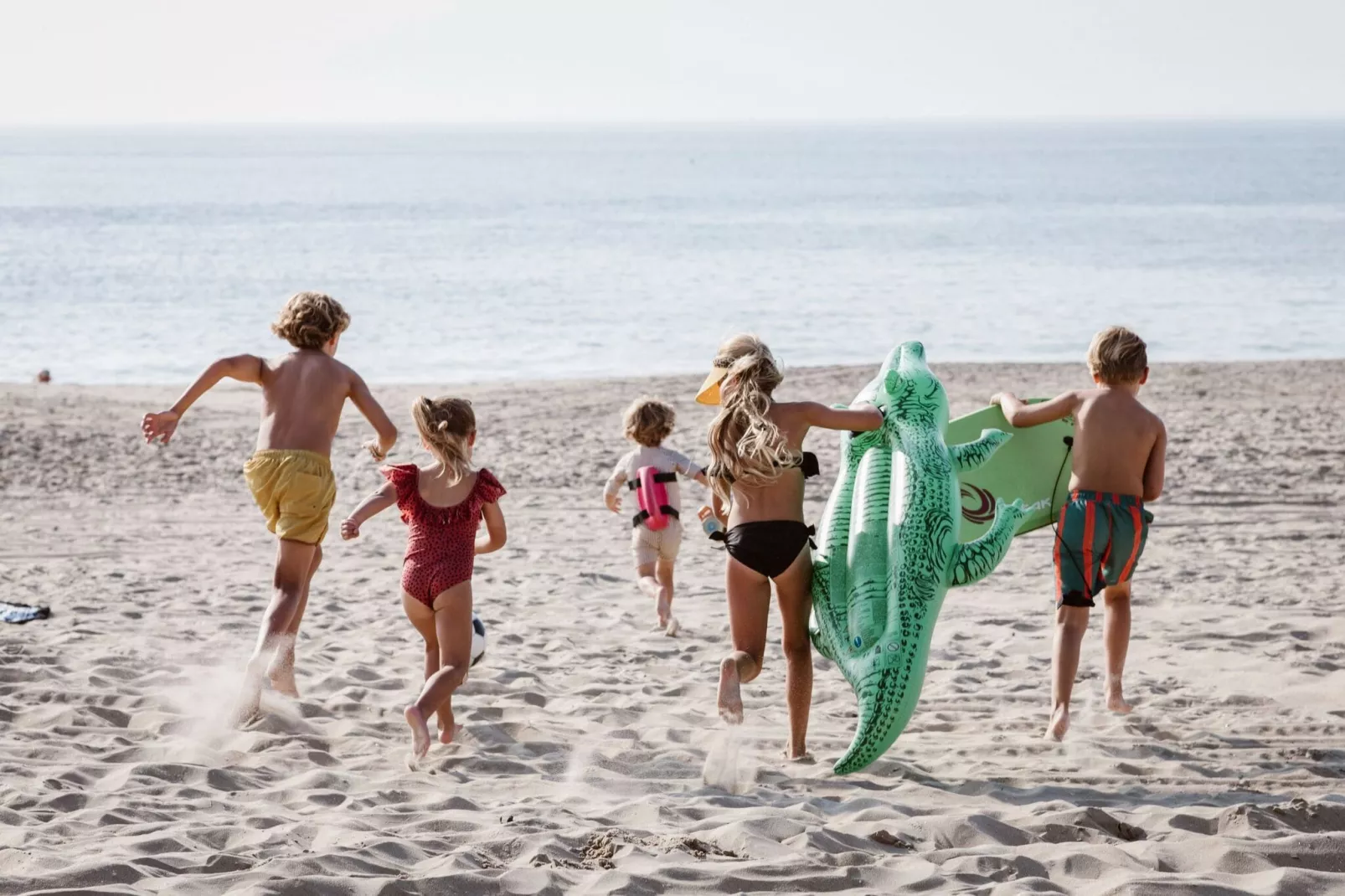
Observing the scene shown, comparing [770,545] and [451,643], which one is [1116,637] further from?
[451,643]

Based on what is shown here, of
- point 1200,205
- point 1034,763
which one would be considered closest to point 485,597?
point 1034,763

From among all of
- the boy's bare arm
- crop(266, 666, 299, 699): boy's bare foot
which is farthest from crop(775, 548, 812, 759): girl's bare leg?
crop(266, 666, 299, 699): boy's bare foot

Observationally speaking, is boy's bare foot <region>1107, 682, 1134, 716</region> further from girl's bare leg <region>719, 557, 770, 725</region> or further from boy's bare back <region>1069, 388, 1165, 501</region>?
girl's bare leg <region>719, 557, 770, 725</region>

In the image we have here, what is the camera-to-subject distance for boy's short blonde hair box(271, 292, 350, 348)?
636 cm

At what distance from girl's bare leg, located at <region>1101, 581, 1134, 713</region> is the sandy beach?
0.30 feet

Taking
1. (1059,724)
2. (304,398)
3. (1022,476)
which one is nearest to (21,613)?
(304,398)

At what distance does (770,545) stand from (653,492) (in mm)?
2252

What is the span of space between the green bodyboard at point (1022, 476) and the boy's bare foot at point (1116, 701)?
79cm

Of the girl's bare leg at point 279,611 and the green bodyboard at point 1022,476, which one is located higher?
the green bodyboard at point 1022,476

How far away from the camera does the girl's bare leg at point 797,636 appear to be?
5656 mm

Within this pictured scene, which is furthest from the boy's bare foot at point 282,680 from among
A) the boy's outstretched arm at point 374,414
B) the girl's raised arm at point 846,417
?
the girl's raised arm at point 846,417

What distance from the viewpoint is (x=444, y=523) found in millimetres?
5766

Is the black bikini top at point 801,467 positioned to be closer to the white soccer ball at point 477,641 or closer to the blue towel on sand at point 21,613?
the white soccer ball at point 477,641

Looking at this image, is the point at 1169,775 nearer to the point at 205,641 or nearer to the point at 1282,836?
the point at 1282,836
